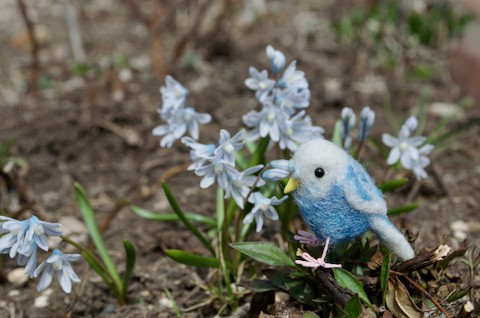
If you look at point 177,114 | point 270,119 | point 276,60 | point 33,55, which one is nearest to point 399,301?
point 270,119

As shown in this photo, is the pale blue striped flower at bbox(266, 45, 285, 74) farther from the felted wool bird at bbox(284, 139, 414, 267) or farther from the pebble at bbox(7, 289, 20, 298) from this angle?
the pebble at bbox(7, 289, 20, 298)

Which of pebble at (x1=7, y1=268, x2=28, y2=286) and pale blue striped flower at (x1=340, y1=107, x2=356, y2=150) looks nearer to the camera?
pale blue striped flower at (x1=340, y1=107, x2=356, y2=150)

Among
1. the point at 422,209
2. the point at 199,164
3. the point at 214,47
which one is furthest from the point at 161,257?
the point at 214,47

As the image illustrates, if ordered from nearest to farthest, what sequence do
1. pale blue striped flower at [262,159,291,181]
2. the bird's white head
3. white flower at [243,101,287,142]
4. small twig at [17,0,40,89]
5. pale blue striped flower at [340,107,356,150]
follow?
the bird's white head, pale blue striped flower at [262,159,291,181], white flower at [243,101,287,142], pale blue striped flower at [340,107,356,150], small twig at [17,0,40,89]

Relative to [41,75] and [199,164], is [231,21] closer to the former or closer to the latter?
[41,75]

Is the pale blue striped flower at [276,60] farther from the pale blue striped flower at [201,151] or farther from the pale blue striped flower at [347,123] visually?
the pale blue striped flower at [201,151]

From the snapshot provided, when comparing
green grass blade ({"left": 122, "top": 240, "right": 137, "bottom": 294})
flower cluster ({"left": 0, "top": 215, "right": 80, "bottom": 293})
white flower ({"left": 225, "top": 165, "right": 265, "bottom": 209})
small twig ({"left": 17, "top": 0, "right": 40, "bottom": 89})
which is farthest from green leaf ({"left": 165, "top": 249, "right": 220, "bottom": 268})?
small twig ({"left": 17, "top": 0, "right": 40, "bottom": 89})

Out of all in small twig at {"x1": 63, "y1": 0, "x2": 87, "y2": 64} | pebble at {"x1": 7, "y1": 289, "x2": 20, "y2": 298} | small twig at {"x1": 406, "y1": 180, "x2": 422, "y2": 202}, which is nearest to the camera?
pebble at {"x1": 7, "y1": 289, "x2": 20, "y2": 298}

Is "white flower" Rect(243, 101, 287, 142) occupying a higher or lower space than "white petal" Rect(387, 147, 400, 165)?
higher
